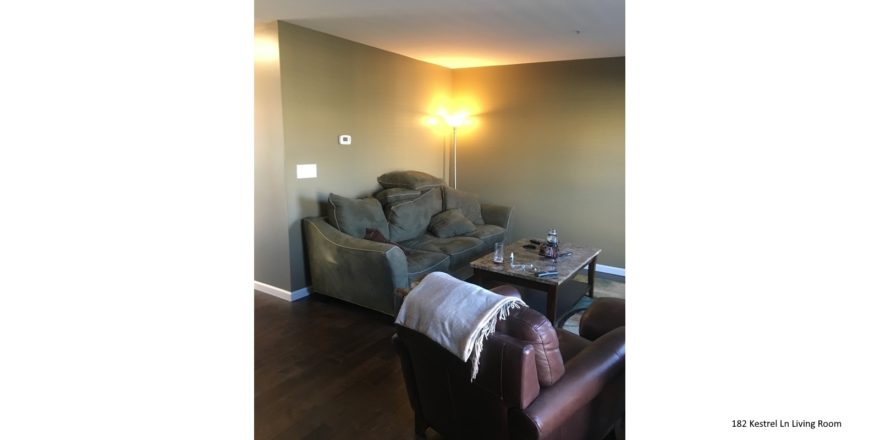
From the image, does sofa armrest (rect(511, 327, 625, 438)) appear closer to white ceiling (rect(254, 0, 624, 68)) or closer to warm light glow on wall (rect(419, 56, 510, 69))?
white ceiling (rect(254, 0, 624, 68))

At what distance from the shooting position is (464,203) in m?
4.98

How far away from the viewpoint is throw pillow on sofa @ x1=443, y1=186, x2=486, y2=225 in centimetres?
489

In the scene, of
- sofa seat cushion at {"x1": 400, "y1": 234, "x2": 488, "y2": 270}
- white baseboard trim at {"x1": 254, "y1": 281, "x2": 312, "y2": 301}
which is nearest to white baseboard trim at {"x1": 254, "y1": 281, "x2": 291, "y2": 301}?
white baseboard trim at {"x1": 254, "y1": 281, "x2": 312, "y2": 301}

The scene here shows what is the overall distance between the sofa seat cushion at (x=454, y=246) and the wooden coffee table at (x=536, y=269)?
412 millimetres

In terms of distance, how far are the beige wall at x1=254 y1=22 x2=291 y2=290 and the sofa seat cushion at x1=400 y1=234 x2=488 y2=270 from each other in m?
1.07

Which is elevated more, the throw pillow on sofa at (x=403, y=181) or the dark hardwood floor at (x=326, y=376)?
the throw pillow on sofa at (x=403, y=181)

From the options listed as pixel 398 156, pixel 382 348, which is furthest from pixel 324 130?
pixel 382 348

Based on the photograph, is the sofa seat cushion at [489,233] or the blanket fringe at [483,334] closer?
the blanket fringe at [483,334]

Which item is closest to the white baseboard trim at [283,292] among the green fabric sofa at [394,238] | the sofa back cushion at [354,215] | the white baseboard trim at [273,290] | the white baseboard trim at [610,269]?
the white baseboard trim at [273,290]

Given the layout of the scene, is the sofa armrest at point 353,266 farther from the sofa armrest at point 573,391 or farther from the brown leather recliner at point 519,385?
the sofa armrest at point 573,391

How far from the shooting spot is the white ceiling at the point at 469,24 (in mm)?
3016
